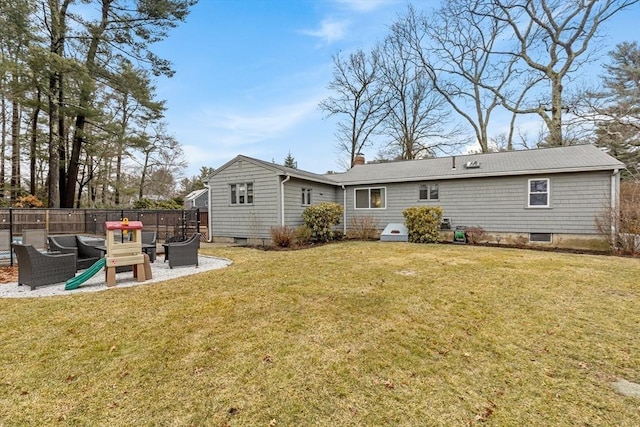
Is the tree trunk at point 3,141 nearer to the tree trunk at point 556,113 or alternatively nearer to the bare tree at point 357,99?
the bare tree at point 357,99

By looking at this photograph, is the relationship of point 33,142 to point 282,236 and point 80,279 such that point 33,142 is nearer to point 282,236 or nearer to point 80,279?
point 282,236

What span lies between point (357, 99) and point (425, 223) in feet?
48.8

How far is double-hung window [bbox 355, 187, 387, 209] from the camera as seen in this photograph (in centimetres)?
1399

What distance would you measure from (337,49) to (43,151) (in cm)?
1983

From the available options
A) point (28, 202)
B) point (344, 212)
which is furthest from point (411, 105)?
point (28, 202)

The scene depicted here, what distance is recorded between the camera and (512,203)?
11320 mm

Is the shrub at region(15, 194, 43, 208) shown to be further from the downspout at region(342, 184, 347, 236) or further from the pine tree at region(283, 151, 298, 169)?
the pine tree at region(283, 151, 298, 169)

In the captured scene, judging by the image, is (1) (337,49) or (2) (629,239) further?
(1) (337,49)

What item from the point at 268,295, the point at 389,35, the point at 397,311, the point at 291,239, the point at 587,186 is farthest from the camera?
the point at 389,35

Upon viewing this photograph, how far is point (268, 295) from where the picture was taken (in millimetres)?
4938

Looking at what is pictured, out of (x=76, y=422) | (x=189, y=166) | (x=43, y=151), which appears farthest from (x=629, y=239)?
(x=189, y=166)

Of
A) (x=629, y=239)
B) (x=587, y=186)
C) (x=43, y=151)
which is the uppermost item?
(x=43, y=151)

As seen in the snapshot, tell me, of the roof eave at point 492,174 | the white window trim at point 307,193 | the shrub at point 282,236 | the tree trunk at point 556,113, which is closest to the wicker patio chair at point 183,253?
the shrub at point 282,236

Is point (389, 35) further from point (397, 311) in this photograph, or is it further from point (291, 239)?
point (397, 311)
